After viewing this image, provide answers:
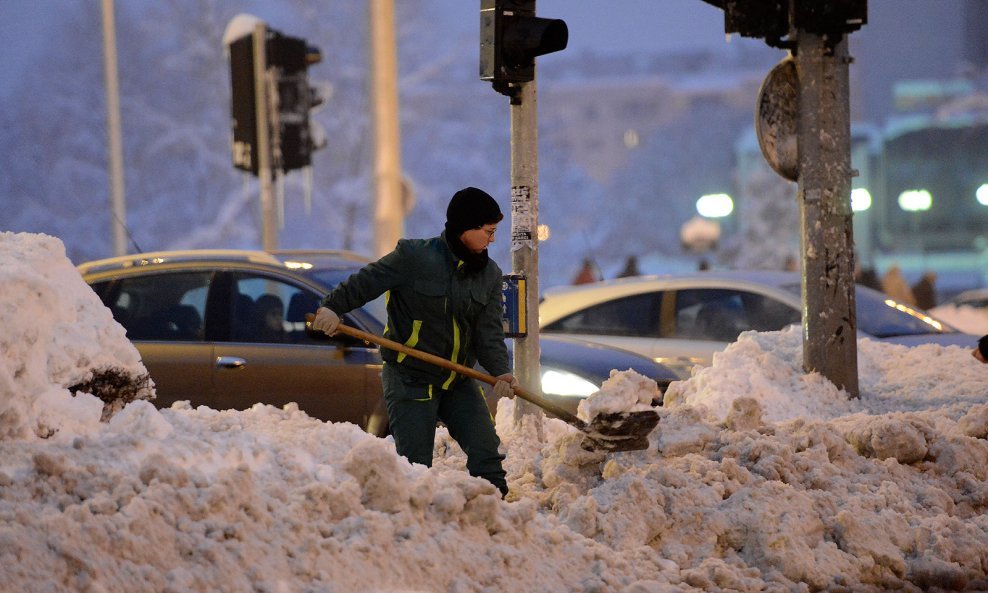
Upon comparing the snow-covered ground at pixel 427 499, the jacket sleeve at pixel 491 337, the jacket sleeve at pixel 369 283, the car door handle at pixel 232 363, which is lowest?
the snow-covered ground at pixel 427 499

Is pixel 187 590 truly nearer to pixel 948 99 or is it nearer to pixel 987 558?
pixel 987 558

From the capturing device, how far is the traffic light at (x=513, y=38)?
7285 millimetres

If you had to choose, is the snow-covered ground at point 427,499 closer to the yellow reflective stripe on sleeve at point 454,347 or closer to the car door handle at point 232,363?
the yellow reflective stripe on sleeve at point 454,347

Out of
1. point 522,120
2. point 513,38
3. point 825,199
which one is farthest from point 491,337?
point 825,199

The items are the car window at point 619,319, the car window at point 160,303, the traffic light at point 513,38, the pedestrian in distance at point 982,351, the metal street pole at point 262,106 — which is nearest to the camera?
the traffic light at point 513,38

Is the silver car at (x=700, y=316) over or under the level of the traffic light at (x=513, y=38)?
under

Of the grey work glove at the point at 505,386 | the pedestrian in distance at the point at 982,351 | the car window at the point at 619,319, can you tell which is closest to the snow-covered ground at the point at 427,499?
the grey work glove at the point at 505,386

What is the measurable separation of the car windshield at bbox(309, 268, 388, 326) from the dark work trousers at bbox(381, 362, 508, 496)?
7.07 feet

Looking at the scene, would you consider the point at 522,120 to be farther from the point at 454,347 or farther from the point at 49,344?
the point at 49,344

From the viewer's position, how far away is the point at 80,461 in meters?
4.80

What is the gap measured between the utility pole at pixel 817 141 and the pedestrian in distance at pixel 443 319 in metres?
3.21

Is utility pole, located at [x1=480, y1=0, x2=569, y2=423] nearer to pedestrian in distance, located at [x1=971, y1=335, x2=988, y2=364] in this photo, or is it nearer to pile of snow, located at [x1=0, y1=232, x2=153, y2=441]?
pile of snow, located at [x1=0, y1=232, x2=153, y2=441]

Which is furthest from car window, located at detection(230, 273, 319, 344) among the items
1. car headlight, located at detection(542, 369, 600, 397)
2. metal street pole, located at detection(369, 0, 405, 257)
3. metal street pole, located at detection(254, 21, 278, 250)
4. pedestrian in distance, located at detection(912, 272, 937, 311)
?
pedestrian in distance, located at detection(912, 272, 937, 311)

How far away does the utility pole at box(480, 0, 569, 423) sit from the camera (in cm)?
737
